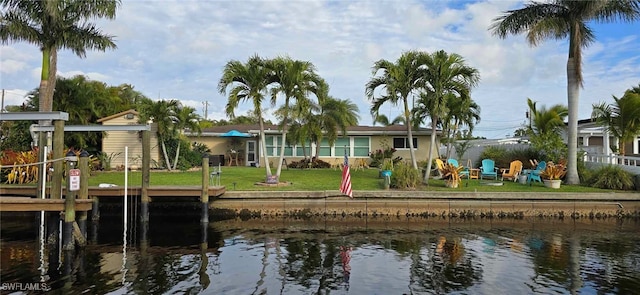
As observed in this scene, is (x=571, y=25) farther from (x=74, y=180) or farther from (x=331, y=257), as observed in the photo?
(x=74, y=180)

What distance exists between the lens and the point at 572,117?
18125 mm

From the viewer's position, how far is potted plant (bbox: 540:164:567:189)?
16.6m

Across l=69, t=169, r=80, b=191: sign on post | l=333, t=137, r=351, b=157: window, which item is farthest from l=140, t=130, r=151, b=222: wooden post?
l=333, t=137, r=351, b=157: window

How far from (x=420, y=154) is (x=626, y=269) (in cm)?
1959

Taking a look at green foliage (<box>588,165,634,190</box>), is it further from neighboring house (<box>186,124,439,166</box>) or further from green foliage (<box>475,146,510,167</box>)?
neighboring house (<box>186,124,439,166</box>)

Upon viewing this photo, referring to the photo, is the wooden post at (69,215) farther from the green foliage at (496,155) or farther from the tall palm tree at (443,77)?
the green foliage at (496,155)

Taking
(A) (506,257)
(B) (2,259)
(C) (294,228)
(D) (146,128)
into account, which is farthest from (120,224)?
(A) (506,257)

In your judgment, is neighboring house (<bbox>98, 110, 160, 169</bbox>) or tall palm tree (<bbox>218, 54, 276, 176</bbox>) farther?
neighboring house (<bbox>98, 110, 160, 169</bbox>)

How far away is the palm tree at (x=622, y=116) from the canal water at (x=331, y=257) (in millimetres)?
6394

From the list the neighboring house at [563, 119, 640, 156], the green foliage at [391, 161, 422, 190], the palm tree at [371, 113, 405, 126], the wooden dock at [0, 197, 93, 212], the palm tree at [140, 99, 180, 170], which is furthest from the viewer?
the palm tree at [371, 113, 405, 126]

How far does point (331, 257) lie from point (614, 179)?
12567 mm

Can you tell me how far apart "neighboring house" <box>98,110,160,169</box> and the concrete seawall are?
38.0ft

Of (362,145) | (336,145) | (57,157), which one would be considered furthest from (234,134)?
(57,157)

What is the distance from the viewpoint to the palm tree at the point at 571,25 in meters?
17.3
